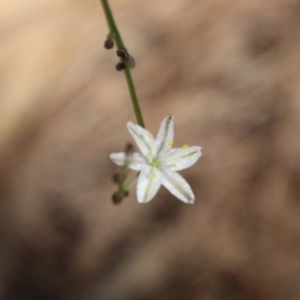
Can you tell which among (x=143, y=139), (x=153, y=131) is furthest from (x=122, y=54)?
(x=153, y=131)

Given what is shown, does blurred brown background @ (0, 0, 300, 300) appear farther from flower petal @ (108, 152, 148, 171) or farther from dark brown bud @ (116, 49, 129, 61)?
dark brown bud @ (116, 49, 129, 61)

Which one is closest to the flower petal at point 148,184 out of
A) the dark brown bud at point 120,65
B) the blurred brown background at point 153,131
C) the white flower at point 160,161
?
the white flower at point 160,161

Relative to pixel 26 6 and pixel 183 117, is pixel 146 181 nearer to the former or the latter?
pixel 183 117

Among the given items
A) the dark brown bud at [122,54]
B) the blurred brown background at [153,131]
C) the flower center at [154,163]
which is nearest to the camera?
the dark brown bud at [122,54]

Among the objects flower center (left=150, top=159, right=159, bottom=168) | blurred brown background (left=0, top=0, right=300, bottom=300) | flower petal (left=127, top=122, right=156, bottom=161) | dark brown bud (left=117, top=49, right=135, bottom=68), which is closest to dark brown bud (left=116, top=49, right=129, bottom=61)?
dark brown bud (left=117, top=49, right=135, bottom=68)

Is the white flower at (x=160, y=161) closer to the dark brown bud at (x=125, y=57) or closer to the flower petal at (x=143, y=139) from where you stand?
the flower petal at (x=143, y=139)

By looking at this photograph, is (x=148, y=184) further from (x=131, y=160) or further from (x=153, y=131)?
(x=153, y=131)
